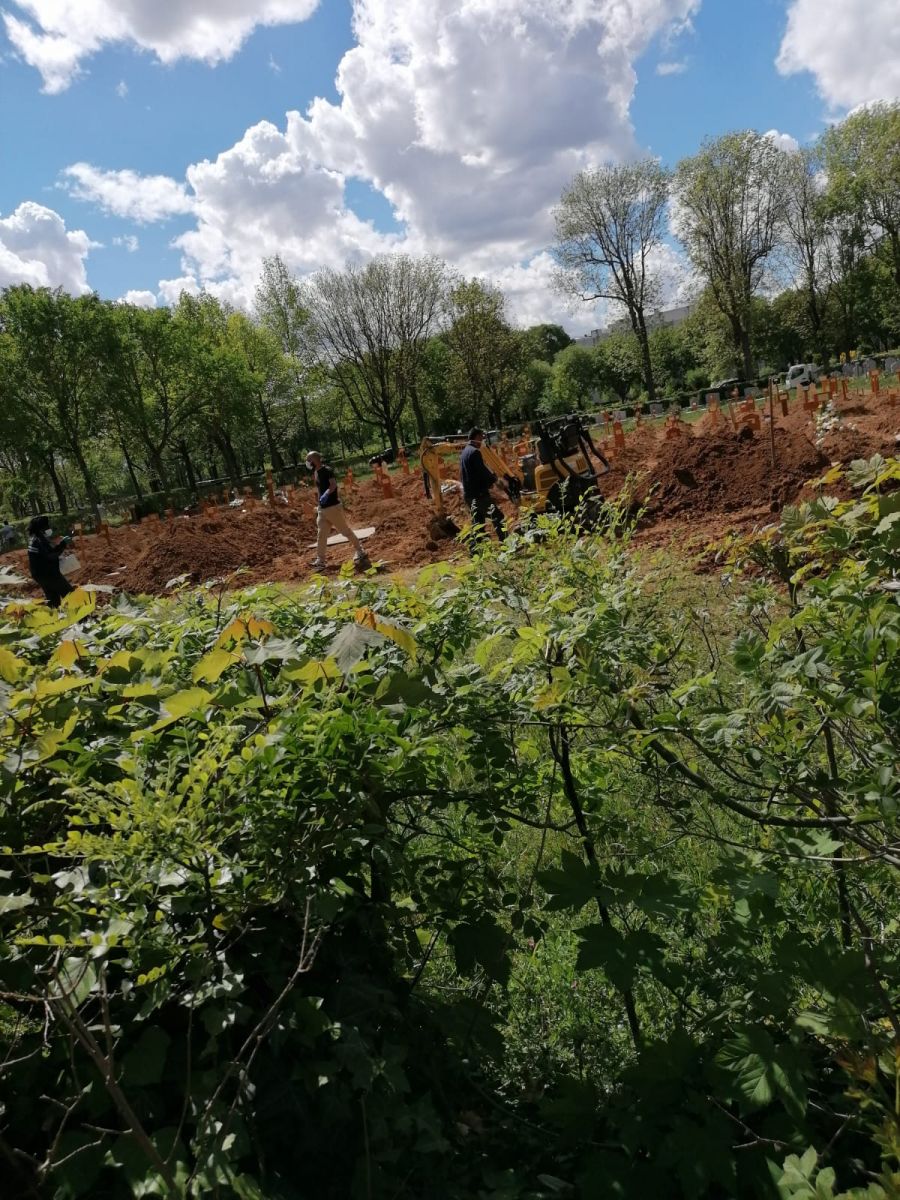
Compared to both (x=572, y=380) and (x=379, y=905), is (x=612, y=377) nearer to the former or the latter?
(x=572, y=380)

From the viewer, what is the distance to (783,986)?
1.64m

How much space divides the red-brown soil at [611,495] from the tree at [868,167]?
3494 cm

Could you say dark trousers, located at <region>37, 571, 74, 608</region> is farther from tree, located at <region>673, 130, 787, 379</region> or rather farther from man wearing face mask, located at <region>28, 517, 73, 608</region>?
tree, located at <region>673, 130, 787, 379</region>

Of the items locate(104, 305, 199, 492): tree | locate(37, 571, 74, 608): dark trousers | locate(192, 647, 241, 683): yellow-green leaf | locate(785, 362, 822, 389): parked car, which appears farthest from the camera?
locate(104, 305, 199, 492): tree

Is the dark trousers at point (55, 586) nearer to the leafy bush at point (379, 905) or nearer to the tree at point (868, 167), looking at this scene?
the leafy bush at point (379, 905)

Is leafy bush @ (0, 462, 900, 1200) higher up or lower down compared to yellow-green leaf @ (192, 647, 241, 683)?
lower down

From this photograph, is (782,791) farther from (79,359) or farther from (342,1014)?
(79,359)

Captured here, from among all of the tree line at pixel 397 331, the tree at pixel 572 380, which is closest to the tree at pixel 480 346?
the tree line at pixel 397 331

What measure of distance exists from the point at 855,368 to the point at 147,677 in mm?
40627

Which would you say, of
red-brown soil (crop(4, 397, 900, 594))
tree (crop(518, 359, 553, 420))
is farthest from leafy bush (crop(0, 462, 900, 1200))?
tree (crop(518, 359, 553, 420))

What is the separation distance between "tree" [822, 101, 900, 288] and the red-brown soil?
1376 inches

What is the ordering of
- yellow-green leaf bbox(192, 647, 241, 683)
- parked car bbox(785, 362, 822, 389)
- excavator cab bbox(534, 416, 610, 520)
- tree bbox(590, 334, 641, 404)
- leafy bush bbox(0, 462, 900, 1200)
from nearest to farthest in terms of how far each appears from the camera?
1. leafy bush bbox(0, 462, 900, 1200)
2. yellow-green leaf bbox(192, 647, 241, 683)
3. excavator cab bbox(534, 416, 610, 520)
4. parked car bbox(785, 362, 822, 389)
5. tree bbox(590, 334, 641, 404)

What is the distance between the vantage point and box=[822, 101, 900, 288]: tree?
4406cm

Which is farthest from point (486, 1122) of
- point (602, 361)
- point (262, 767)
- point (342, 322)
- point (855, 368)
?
point (602, 361)
